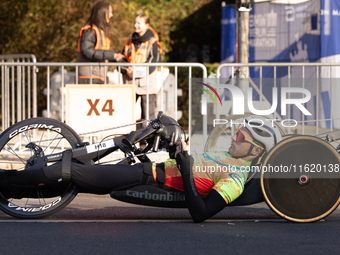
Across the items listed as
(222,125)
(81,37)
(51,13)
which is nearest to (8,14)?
(51,13)

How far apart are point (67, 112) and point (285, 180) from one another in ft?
12.1

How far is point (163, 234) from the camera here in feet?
13.2

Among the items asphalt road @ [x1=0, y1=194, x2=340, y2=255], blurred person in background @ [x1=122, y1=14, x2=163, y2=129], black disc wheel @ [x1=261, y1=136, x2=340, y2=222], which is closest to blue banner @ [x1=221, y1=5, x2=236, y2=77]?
blurred person in background @ [x1=122, y1=14, x2=163, y2=129]

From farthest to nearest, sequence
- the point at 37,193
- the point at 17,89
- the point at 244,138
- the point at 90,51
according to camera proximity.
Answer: the point at 17,89 < the point at 90,51 < the point at 37,193 < the point at 244,138

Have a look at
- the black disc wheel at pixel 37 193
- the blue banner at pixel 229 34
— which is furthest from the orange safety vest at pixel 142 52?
the blue banner at pixel 229 34

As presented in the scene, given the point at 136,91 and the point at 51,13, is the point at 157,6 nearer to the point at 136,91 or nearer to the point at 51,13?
the point at 51,13

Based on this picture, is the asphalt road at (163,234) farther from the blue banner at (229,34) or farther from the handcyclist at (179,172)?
the blue banner at (229,34)

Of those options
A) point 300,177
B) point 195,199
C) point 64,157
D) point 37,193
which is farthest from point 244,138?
point 37,193

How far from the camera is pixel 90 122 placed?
6.98 m

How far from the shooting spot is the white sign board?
6.96 meters

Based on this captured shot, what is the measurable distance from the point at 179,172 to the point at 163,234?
578 millimetres

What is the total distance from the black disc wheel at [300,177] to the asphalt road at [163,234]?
21cm

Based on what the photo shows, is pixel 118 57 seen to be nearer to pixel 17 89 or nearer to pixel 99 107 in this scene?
pixel 99 107

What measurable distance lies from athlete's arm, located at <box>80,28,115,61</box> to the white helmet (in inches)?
133
